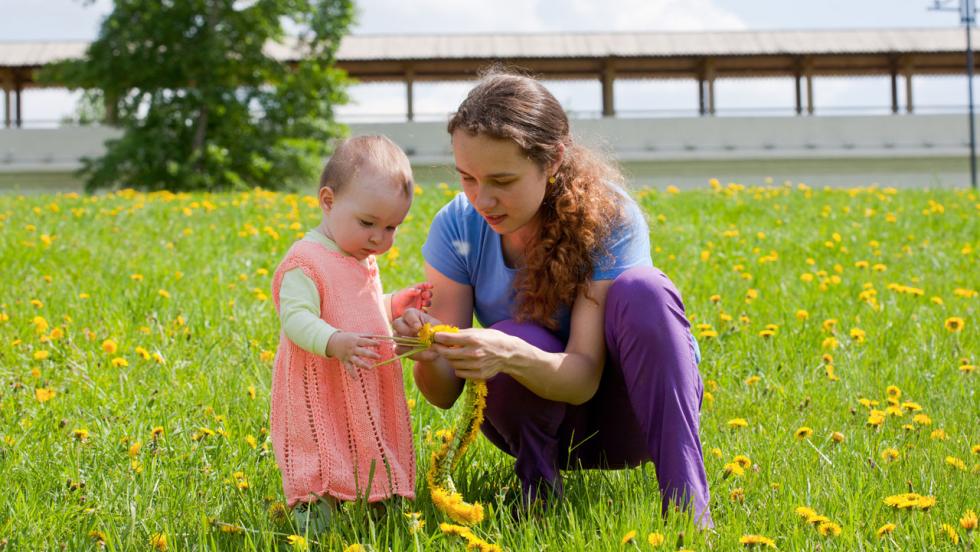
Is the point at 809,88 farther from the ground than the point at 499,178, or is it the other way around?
the point at 809,88

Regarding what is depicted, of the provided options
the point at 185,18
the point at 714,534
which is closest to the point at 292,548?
the point at 714,534

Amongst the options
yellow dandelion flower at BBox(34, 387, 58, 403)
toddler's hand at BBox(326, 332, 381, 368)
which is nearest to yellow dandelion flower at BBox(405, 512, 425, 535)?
toddler's hand at BBox(326, 332, 381, 368)

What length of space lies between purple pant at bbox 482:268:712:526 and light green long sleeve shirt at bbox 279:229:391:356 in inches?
17.3

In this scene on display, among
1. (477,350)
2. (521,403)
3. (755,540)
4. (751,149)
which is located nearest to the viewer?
(755,540)

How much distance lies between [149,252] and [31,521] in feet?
11.5

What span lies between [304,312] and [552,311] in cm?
57

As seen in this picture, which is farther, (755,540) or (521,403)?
(521,403)

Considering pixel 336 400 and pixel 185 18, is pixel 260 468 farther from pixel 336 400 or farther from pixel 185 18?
pixel 185 18

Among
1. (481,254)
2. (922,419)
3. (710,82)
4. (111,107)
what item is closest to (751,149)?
(710,82)

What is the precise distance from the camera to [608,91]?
1989 cm

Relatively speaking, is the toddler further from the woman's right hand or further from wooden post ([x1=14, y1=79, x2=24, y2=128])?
wooden post ([x1=14, y1=79, x2=24, y2=128])

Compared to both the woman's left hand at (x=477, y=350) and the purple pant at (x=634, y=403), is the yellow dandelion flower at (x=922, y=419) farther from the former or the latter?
the woman's left hand at (x=477, y=350)

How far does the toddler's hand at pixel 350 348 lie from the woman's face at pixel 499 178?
406mm

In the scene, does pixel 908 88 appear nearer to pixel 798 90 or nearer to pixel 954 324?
pixel 798 90
